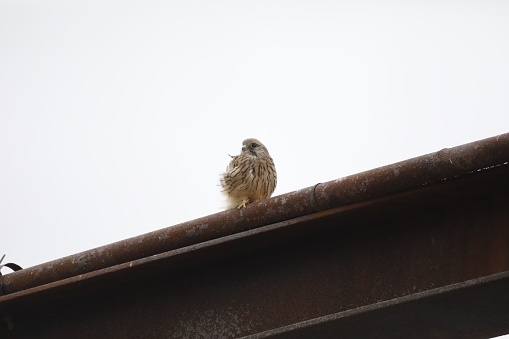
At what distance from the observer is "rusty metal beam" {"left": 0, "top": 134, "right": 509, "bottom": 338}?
3.91m

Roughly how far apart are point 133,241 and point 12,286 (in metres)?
0.69

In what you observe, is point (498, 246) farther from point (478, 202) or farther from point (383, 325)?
point (383, 325)

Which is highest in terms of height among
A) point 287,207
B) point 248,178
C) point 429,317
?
point 248,178

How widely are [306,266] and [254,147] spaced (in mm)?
3199

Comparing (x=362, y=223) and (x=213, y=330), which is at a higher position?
(x=362, y=223)

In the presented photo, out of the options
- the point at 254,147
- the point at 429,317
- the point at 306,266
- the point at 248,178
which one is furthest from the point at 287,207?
the point at 254,147

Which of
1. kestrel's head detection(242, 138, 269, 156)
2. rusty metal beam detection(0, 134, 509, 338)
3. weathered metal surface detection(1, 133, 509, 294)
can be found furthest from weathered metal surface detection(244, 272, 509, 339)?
kestrel's head detection(242, 138, 269, 156)

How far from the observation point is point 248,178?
6.92 meters

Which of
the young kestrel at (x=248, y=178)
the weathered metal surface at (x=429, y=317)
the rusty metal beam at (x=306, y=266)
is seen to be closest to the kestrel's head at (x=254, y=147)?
the young kestrel at (x=248, y=178)

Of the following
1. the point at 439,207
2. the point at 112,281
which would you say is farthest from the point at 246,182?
the point at 439,207

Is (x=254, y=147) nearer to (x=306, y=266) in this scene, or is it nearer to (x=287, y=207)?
(x=306, y=266)

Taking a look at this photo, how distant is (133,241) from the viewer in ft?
14.5

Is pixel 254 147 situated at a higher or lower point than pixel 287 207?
higher

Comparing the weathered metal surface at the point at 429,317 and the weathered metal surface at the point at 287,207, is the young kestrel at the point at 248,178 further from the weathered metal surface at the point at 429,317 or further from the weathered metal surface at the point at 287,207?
the weathered metal surface at the point at 429,317
